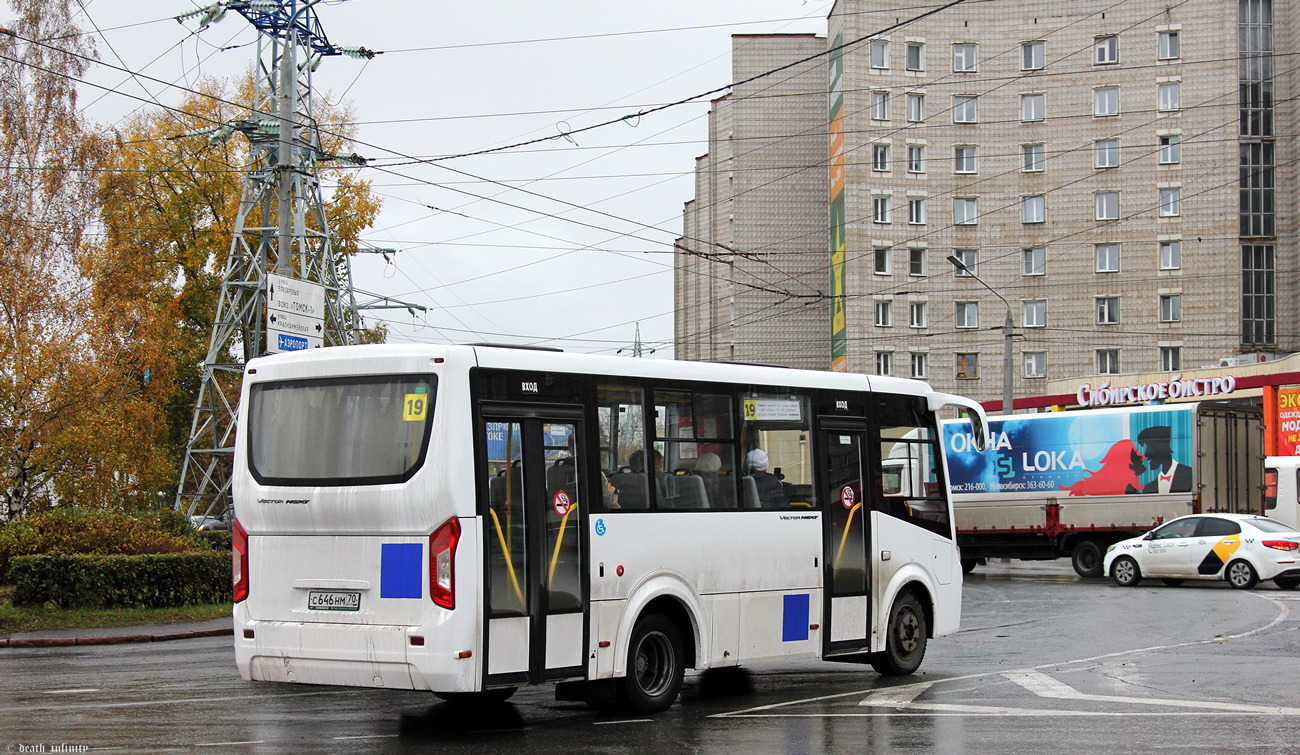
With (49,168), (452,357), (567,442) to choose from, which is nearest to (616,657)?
(567,442)

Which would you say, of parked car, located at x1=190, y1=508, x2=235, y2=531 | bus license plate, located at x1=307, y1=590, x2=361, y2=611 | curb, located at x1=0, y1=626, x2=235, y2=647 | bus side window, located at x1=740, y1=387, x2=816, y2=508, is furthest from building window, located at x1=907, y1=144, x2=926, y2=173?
bus license plate, located at x1=307, y1=590, x2=361, y2=611

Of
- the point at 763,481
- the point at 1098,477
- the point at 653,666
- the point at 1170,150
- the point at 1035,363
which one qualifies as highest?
the point at 1170,150

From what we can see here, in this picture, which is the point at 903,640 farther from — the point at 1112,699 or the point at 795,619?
the point at 1112,699

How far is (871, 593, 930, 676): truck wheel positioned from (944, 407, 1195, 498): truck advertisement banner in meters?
17.4

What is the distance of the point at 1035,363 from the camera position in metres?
65.2

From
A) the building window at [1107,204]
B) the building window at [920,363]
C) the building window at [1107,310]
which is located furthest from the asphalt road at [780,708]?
the building window at [1107,204]

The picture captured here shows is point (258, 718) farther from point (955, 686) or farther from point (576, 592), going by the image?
point (955, 686)

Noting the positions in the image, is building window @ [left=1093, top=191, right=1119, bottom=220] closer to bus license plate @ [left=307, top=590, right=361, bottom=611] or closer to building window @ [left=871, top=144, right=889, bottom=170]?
building window @ [left=871, top=144, right=889, bottom=170]

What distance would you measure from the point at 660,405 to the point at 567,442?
106 cm

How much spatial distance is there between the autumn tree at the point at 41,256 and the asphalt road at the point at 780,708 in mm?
13581

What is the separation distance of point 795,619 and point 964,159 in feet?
187

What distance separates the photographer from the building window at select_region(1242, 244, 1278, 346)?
2509 inches

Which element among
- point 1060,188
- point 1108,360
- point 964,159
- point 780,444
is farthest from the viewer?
point 964,159

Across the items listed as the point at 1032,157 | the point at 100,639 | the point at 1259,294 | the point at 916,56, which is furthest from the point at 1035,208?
the point at 100,639
